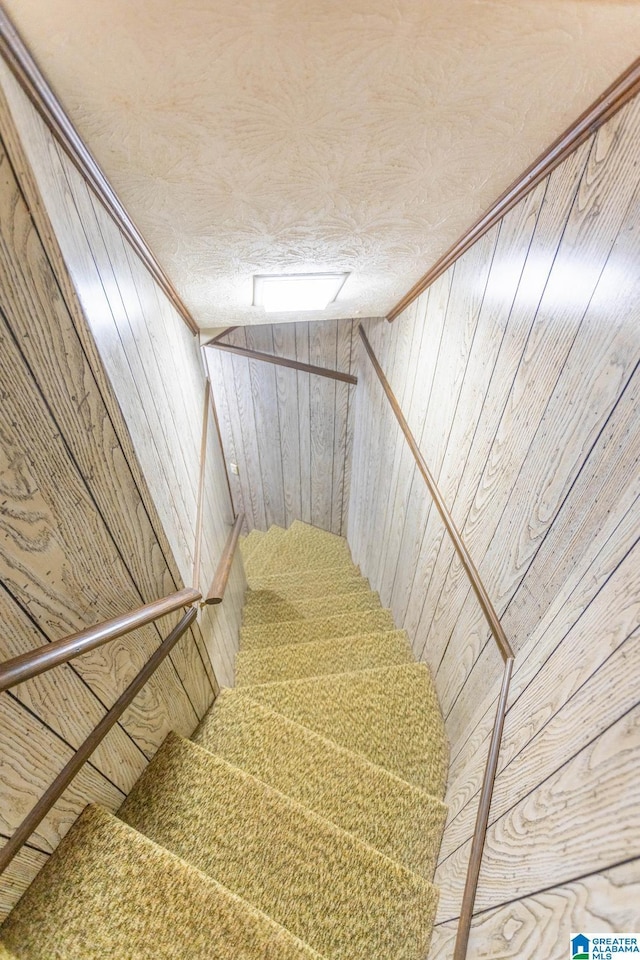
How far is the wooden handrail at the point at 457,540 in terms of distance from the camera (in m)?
1.22

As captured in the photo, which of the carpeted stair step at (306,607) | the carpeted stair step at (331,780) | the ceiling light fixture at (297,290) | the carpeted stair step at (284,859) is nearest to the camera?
the carpeted stair step at (284,859)

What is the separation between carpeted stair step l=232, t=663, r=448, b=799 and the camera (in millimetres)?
1485

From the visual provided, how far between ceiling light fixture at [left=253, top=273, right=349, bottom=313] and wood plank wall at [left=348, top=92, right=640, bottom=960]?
0.46 meters

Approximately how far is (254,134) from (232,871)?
179 cm

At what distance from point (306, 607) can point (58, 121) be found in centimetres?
256

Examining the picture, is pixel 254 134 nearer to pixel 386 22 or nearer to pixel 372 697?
pixel 386 22

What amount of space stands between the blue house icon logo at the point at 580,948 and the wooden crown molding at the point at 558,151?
140cm

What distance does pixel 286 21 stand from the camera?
61 cm

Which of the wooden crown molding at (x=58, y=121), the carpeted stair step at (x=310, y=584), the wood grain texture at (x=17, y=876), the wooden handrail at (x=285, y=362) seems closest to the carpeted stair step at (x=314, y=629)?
the carpeted stair step at (x=310, y=584)

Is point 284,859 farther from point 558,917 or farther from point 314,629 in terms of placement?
point 314,629

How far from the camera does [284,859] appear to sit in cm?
108

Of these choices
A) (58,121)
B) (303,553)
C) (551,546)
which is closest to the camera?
(58,121)

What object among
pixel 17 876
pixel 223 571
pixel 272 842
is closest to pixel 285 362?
pixel 223 571

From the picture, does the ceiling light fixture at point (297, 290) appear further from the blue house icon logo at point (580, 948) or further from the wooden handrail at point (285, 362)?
the blue house icon logo at point (580, 948)
